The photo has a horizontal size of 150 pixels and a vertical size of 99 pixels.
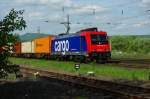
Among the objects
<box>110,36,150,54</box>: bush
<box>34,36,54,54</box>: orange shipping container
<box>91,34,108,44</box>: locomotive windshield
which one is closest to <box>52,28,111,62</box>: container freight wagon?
<box>91,34,108,44</box>: locomotive windshield

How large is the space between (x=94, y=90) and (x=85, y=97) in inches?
82.9

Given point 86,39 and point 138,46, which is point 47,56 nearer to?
point 86,39

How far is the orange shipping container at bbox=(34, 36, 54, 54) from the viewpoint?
51.2 m

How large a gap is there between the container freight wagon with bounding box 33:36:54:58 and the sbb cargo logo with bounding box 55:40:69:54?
3.46 metres

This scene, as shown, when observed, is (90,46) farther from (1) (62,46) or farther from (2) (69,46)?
(1) (62,46)

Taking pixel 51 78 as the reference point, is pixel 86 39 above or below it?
above

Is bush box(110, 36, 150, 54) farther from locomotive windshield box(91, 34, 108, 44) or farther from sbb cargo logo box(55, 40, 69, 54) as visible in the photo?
locomotive windshield box(91, 34, 108, 44)

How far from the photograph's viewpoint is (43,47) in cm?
5375

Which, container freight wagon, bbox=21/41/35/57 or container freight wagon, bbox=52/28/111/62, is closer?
container freight wagon, bbox=52/28/111/62

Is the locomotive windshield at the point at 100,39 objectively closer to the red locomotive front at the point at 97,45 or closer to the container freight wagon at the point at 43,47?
the red locomotive front at the point at 97,45

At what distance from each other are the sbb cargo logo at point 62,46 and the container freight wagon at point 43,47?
3.46m

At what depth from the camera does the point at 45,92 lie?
17.3 meters

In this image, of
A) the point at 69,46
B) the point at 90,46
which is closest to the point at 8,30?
the point at 90,46

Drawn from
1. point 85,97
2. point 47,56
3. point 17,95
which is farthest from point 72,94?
point 47,56
